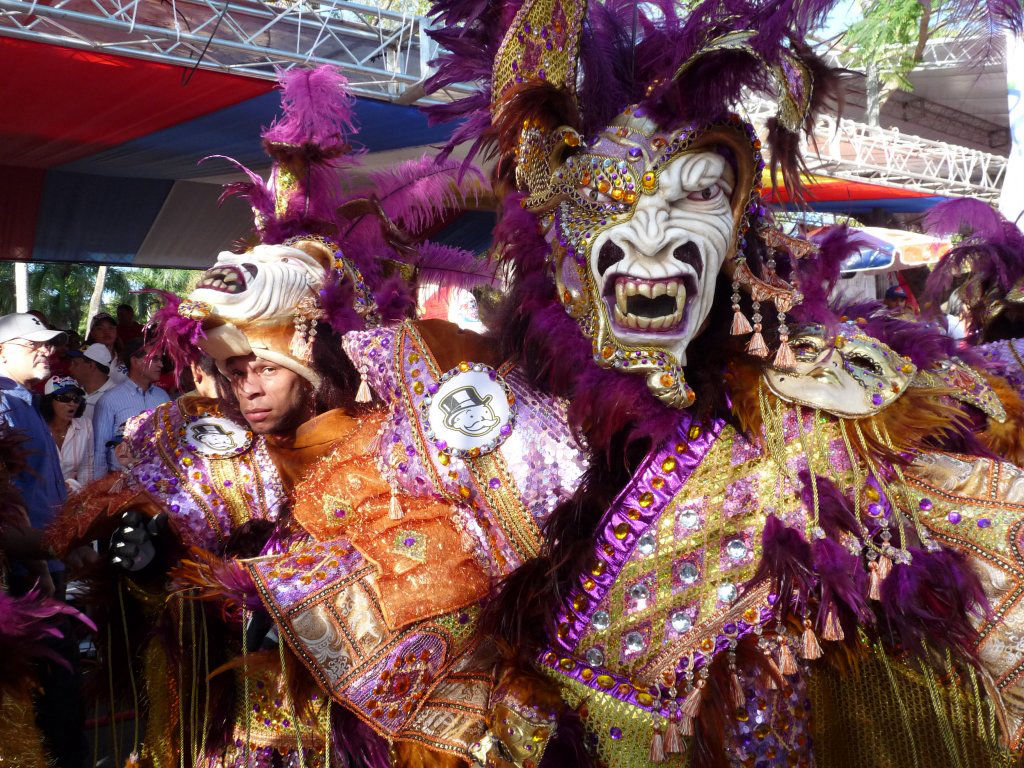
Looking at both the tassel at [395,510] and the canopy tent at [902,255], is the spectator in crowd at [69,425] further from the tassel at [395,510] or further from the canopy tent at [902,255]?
the canopy tent at [902,255]

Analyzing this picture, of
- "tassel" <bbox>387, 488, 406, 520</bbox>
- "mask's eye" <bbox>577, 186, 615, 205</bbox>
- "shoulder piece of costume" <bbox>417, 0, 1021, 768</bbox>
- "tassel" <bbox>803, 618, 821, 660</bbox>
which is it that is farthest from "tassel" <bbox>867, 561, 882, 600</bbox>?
"tassel" <bbox>387, 488, 406, 520</bbox>

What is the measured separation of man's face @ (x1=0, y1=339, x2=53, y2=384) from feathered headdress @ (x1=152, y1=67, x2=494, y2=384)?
3.57 ft

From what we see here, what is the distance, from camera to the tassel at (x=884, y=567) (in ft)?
4.85

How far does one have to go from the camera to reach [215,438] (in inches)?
90.1

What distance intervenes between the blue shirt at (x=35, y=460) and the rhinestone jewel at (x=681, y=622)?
1958 mm

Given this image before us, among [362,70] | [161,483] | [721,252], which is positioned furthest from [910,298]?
[161,483]

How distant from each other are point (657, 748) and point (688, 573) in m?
0.30

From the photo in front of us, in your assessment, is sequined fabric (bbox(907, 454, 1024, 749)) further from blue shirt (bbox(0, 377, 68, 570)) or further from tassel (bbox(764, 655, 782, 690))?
blue shirt (bbox(0, 377, 68, 570))

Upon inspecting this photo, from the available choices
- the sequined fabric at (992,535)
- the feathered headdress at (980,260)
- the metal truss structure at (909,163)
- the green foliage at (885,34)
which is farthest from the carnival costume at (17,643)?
the metal truss structure at (909,163)

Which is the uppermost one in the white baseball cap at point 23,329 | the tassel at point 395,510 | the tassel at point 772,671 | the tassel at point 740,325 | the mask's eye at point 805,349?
the tassel at point 740,325

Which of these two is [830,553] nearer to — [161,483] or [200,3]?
[161,483]

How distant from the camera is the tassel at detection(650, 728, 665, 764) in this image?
1.53 metres

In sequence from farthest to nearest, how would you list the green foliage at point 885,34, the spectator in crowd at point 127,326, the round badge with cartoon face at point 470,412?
the spectator in crowd at point 127,326 → the green foliage at point 885,34 → the round badge with cartoon face at point 470,412

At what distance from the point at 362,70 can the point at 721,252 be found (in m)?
3.87
